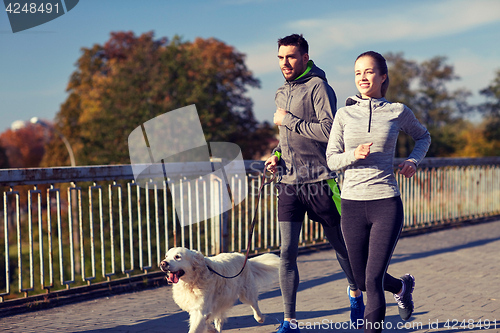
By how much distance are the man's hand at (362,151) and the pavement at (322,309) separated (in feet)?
5.44

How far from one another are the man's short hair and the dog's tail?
6.28 ft

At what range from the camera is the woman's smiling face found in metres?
3.35

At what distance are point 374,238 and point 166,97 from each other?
3231 cm

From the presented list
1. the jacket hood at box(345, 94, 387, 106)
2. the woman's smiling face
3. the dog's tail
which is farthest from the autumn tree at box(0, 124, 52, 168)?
the woman's smiling face

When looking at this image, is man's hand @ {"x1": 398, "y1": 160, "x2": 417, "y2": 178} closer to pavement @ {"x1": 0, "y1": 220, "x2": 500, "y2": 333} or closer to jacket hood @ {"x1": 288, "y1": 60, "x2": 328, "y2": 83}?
jacket hood @ {"x1": 288, "y1": 60, "x2": 328, "y2": 83}

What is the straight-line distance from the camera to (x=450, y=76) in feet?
184

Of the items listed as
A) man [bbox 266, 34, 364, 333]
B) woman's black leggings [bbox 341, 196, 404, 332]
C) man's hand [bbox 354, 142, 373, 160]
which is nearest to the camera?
man's hand [bbox 354, 142, 373, 160]

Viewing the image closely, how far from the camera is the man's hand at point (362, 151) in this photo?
3066 mm

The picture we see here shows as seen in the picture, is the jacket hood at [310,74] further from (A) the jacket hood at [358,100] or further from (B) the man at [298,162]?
(A) the jacket hood at [358,100]

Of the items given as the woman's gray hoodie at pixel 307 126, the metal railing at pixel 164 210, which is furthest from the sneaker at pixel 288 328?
the metal railing at pixel 164 210

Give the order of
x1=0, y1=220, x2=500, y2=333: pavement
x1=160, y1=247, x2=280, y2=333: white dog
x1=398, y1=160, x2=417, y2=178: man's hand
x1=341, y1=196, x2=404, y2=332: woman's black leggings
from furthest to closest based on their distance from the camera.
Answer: x1=0, y1=220, x2=500, y2=333: pavement, x1=160, y1=247, x2=280, y2=333: white dog, x1=398, y1=160, x2=417, y2=178: man's hand, x1=341, y1=196, x2=404, y2=332: woman's black leggings

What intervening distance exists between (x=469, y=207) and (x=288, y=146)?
950 centimetres

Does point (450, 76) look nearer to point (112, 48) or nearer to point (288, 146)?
point (112, 48)

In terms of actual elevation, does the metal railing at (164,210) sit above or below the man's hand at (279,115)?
below
